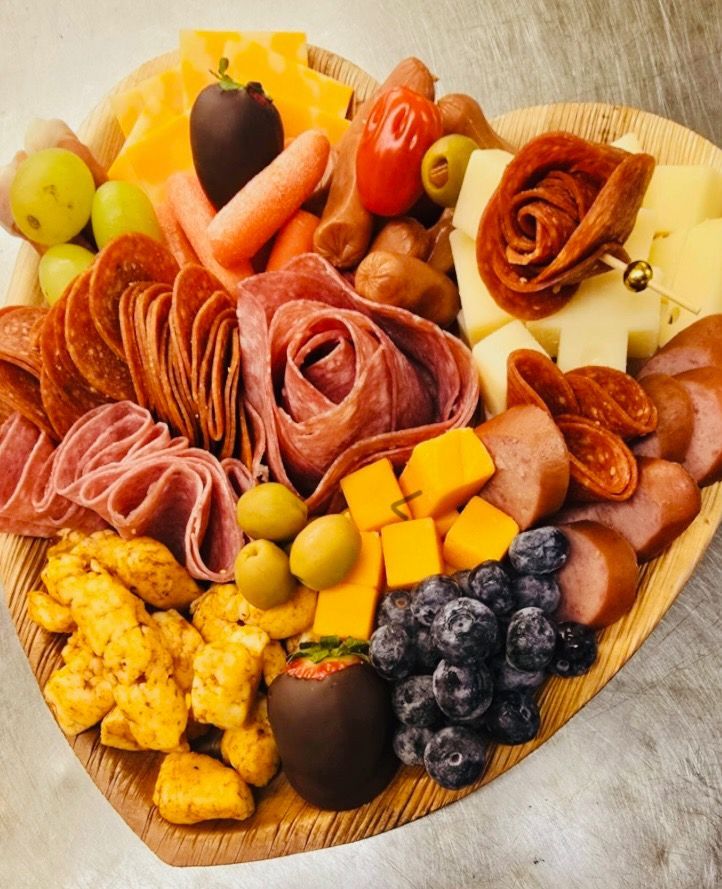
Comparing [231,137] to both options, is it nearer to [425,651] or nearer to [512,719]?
[425,651]

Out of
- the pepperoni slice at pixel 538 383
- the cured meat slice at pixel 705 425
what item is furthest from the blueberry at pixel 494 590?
the cured meat slice at pixel 705 425

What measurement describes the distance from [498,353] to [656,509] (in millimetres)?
336

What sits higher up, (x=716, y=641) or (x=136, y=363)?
(x=136, y=363)

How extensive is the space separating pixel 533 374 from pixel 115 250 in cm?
68

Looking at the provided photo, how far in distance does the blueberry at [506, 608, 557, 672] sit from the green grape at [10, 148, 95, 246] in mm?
1015

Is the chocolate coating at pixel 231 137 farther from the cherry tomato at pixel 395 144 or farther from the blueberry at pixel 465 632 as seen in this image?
the blueberry at pixel 465 632

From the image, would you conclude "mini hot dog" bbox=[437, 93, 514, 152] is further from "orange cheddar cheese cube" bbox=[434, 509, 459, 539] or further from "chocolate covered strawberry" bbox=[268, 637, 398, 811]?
"chocolate covered strawberry" bbox=[268, 637, 398, 811]

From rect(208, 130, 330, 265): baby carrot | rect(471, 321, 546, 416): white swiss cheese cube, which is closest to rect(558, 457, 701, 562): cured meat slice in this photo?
rect(471, 321, 546, 416): white swiss cheese cube

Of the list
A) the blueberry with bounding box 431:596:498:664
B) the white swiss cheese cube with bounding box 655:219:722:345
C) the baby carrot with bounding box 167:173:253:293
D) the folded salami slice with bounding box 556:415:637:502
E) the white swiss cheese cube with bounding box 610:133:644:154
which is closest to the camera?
the blueberry with bounding box 431:596:498:664

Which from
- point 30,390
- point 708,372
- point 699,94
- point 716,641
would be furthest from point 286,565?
point 699,94

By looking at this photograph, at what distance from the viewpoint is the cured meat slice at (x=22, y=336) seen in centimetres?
130

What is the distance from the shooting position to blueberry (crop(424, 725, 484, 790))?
3.39 feet

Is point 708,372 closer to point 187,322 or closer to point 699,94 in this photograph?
point 187,322

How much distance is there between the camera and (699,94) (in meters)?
1.74
